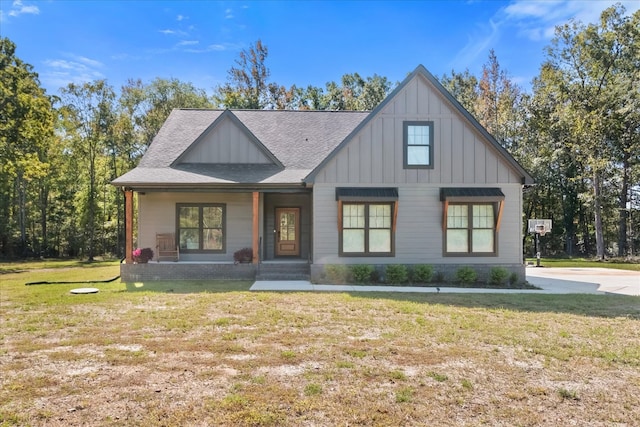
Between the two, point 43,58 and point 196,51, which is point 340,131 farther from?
point 43,58

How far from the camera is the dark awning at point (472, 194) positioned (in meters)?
11.9

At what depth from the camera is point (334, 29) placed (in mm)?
22078

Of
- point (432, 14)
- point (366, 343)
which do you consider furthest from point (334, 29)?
point (366, 343)

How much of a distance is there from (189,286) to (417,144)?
791 centimetres

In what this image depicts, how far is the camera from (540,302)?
9133 mm

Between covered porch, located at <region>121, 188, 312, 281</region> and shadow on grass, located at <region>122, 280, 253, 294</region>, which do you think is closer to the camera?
shadow on grass, located at <region>122, 280, 253, 294</region>

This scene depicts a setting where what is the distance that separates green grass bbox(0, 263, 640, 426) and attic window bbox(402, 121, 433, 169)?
16.6 feet

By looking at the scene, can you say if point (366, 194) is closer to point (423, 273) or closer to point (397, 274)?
point (397, 274)

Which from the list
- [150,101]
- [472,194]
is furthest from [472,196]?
[150,101]

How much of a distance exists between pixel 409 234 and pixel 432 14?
9.64 m

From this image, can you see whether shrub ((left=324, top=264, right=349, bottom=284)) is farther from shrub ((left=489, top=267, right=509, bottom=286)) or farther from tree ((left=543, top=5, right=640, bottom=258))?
tree ((left=543, top=5, right=640, bottom=258))

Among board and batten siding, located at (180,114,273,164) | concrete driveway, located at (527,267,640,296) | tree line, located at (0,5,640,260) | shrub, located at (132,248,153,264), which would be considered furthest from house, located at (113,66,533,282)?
tree line, located at (0,5,640,260)

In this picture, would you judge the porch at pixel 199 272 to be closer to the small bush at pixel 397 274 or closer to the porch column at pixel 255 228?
the porch column at pixel 255 228

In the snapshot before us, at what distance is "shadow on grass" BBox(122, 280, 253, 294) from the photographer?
10.5m
